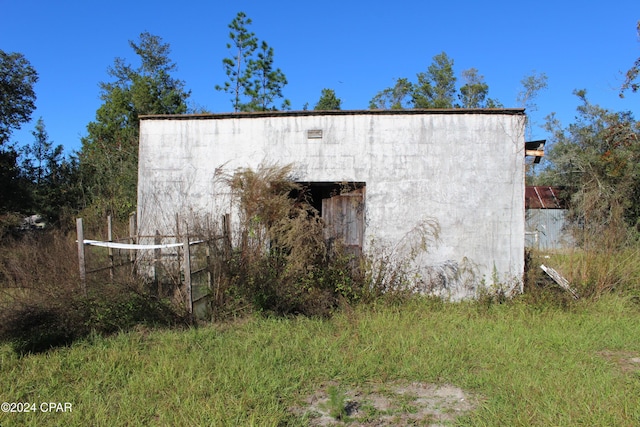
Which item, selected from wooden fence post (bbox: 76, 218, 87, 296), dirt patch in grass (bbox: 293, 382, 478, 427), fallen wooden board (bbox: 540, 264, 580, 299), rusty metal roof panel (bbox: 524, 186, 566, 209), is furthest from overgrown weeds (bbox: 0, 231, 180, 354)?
rusty metal roof panel (bbox: 524, 186, 566, 209)

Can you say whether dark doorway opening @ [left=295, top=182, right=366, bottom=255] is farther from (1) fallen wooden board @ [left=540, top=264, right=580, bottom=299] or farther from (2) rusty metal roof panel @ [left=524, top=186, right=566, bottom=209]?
(2) rusty metal roof panel @ [left=524, top=186, right=566, bottom=209]

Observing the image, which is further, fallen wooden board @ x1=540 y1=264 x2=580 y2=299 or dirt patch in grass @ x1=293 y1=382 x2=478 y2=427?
fallen wooden board @ x1=540 y1=264 x2=580 y2=299

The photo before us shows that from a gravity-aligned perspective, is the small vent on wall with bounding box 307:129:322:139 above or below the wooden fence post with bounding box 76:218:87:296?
above

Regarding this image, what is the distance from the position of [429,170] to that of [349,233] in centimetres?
193

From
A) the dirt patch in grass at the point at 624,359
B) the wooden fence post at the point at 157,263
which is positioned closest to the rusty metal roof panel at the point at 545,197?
the dirt patch in grass at the point at 624,359

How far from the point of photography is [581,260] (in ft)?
25.4

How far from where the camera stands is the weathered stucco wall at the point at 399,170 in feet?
25.2

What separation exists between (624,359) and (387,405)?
11.0 ft

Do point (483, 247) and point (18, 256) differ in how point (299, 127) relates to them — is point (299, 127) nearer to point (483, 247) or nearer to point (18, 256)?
point (483, 247)

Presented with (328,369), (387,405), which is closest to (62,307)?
(328,369)

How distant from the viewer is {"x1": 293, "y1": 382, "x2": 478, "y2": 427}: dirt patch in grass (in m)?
3.75

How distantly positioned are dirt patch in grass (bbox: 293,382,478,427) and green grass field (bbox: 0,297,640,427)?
0.08m

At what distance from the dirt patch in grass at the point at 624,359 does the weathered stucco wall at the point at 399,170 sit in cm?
227

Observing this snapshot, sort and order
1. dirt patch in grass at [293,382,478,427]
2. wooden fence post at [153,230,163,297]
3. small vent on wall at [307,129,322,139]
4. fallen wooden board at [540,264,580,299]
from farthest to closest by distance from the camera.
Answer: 1. small vent on wall at [307,129,322,139]
2. fallen wooden board at [540,264,580,299]
3. wooden fence post at [153,230,163,297]
4. dirt patch in grass at [293,382,478,427]
